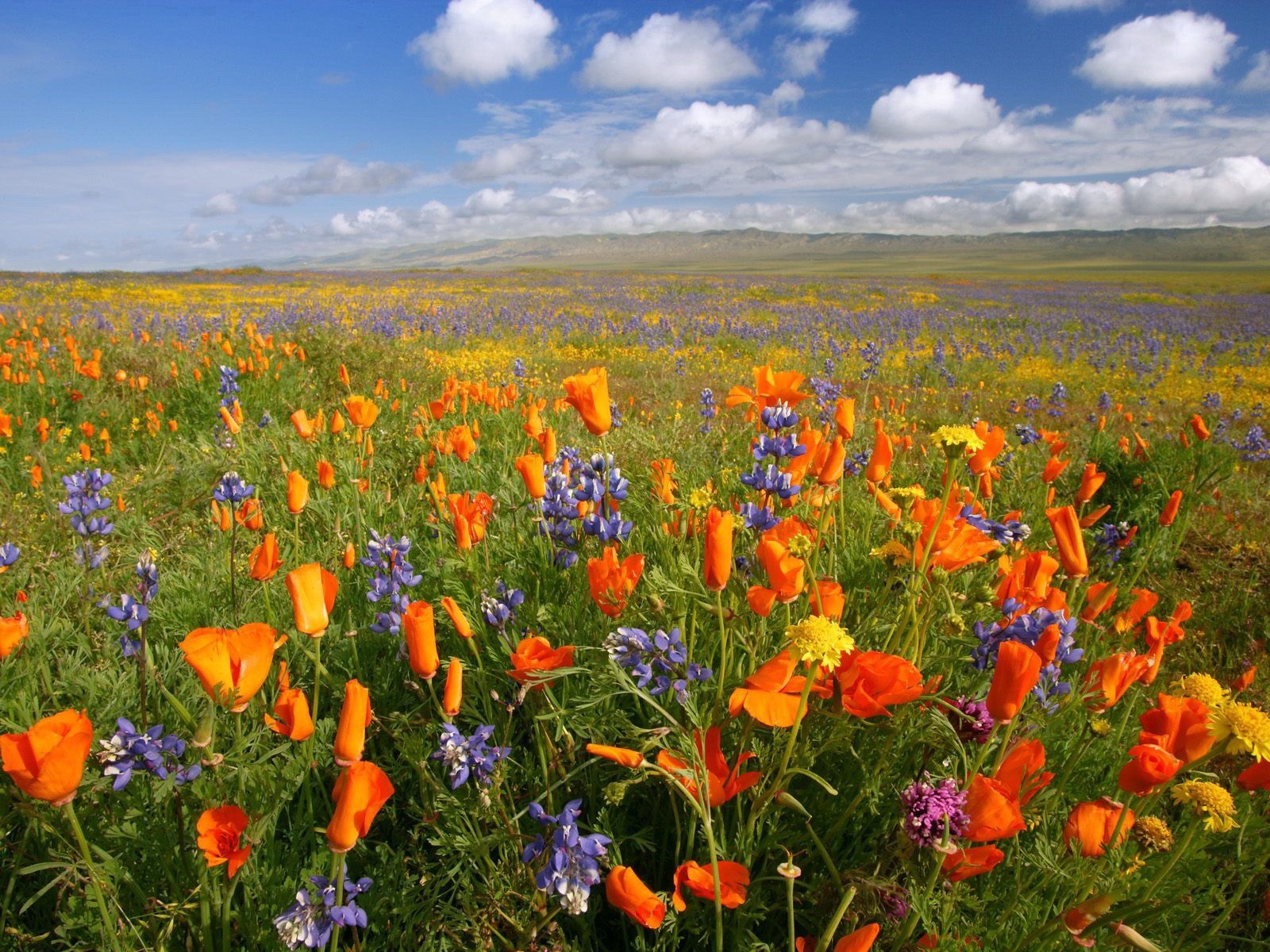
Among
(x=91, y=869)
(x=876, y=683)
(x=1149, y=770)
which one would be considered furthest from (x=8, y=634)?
(x=1149, y=770)

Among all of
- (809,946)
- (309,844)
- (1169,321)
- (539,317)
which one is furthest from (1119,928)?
(1169,321)

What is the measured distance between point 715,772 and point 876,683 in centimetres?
38

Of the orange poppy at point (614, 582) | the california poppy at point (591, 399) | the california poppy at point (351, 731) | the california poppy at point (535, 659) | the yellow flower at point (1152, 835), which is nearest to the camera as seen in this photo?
the california poppy at point (351, 731)

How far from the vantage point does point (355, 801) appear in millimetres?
889

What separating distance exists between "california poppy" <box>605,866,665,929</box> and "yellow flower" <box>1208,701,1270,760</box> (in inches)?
36.7

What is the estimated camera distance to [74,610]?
2387 mm

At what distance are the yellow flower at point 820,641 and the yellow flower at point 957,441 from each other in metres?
0.53

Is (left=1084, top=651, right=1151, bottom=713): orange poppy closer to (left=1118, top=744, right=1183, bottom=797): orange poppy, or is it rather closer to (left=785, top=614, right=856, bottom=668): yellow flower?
(left=1118, top=744, right=1183, bottom=797): orange poppy

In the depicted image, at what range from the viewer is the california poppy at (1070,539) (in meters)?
1.32

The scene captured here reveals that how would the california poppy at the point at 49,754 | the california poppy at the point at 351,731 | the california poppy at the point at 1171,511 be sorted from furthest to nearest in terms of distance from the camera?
the california poppy at the point at 1171,511 → the california poppy at the point at 351,731 → the california poppy at the point at 49,754

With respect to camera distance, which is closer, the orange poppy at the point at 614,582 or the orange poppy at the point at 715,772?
the orange poppy at the point at 715,772

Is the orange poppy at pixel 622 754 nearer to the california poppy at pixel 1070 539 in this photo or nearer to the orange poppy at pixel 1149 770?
the orange poppy at pixel 1149 770

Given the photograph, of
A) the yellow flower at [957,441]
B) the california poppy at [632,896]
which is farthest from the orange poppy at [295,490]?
the yellow flower at [957,441]

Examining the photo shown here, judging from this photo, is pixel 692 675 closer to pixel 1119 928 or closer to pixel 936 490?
pixel 1119 928
